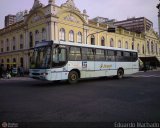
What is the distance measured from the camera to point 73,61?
48.4ft

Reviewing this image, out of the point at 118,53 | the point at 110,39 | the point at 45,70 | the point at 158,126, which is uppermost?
the point at 110,39

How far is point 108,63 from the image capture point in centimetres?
1791

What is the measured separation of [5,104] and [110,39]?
Result: 37.6 m

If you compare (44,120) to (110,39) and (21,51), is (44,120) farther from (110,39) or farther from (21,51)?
(110,39)

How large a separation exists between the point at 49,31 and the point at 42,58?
58.9ft

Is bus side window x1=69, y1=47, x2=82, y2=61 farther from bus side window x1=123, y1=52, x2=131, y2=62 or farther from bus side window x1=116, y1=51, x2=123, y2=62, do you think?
bus side window x1=123, y1=52, x2=131, y2=62

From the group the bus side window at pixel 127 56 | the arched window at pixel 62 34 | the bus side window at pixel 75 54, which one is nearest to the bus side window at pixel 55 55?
the bus side window at pixel 75 54

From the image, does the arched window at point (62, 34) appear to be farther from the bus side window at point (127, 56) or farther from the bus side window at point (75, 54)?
the bus side window at point (75, 54)

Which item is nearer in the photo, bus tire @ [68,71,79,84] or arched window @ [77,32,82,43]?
bus tire @ [68,71,79,84]

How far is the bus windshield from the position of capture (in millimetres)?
13237

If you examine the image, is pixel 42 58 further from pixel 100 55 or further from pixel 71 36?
pixel 71 36

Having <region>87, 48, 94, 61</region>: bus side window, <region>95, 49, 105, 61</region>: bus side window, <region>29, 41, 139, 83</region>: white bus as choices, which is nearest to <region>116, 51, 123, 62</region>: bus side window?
<region>29, 41, 139, 83</region>: white bus

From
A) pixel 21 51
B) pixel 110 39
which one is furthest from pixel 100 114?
pixel 110 39

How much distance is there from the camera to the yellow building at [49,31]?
1233 inches
